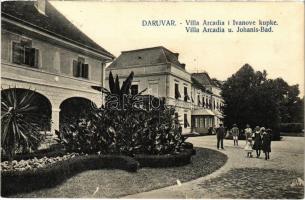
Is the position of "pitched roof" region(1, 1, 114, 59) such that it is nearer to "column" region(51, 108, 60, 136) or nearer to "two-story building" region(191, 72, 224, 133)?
"column" region(51, 108, 60, 136)

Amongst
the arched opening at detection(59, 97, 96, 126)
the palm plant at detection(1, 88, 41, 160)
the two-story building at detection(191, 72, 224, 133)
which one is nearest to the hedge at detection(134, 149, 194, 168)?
the palm plant at detection(1, 88, 41, 160)

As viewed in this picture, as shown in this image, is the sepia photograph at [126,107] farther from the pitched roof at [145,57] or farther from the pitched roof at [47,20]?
the pitched roof at [145,57]

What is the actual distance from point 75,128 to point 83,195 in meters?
3.68

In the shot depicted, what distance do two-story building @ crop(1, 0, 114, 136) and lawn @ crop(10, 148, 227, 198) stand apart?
4451 millimetres

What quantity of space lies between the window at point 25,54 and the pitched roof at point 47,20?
2.60 feet

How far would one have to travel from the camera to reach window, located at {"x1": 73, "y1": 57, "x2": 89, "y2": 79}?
47.5 ft

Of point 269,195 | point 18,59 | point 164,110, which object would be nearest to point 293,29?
point 269,195

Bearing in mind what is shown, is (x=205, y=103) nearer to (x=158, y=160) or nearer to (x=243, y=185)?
(x=158, y=160)

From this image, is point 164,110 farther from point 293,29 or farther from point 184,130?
point 184,130

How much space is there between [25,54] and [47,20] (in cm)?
197

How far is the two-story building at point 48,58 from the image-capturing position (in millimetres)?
10945

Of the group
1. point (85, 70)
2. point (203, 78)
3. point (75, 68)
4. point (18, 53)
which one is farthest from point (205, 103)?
point (18, 53)

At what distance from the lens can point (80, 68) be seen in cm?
1481

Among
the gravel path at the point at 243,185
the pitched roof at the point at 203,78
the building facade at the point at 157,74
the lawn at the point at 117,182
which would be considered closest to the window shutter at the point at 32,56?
the lawn at the point at 117,182
